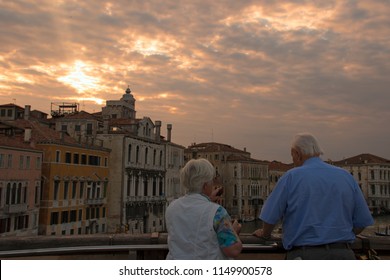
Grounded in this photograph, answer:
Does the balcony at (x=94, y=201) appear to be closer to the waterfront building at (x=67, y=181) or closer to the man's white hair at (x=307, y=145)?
the waterfront building at (x=67, y=181)

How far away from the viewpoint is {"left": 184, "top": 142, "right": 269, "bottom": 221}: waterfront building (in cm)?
5700

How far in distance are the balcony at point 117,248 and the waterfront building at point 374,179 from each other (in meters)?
79.4

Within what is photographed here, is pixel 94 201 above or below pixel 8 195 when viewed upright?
below

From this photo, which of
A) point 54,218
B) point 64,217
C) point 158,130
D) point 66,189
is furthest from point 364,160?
point 54,218

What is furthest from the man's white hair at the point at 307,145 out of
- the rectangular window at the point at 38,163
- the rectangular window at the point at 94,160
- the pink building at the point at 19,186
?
the rectangular window at the point at 94,160

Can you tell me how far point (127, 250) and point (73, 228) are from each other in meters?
25.7

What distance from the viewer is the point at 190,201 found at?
238 cm

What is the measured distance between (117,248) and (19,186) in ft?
72.4

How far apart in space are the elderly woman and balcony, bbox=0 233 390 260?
28.8 inches

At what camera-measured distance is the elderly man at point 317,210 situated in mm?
2412

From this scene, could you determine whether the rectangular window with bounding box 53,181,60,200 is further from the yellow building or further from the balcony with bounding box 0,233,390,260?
the balcony with bounding box 0,233,390,260

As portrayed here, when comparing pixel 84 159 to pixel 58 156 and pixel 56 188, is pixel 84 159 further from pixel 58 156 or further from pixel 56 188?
pixel 56 188

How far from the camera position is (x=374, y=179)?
78062 millimetres

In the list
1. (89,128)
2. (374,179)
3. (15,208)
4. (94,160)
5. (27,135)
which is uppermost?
(89,128)
